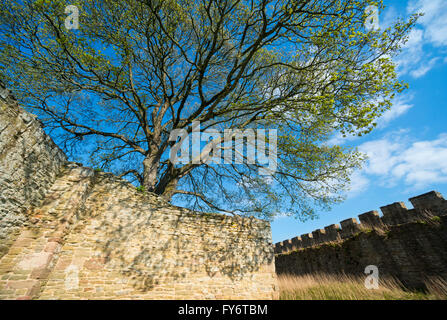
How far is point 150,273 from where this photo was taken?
5.29 m

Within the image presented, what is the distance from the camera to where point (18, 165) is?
13.7 feet

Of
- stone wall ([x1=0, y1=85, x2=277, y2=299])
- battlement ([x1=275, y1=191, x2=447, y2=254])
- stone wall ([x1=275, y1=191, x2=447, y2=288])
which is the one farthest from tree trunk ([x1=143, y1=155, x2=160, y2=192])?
battlement ([x1=275, y1=191, x2=447, y2=254])

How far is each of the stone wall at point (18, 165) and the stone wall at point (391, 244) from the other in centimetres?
1265

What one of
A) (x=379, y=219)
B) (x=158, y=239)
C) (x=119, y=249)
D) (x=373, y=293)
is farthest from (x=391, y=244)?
(x=119, y=249)

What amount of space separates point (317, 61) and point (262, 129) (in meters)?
3.70

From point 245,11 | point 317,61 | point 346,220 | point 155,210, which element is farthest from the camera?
point 346,220

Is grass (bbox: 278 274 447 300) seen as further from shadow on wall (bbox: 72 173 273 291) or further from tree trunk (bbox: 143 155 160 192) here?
tree trunk (bbox: 143 155 160 192)

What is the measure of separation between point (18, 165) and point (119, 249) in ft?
10.6

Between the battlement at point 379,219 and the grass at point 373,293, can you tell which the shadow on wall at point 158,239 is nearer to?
the grass at point 373,293

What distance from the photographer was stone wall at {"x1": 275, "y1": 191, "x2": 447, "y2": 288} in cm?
647

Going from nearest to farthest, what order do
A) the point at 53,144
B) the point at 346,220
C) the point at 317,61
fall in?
the point at 53,144 → the point at 317,61 → the point at 346,220

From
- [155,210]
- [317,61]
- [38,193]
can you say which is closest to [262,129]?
[317,61]

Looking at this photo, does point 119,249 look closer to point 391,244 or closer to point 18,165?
point 18,165
